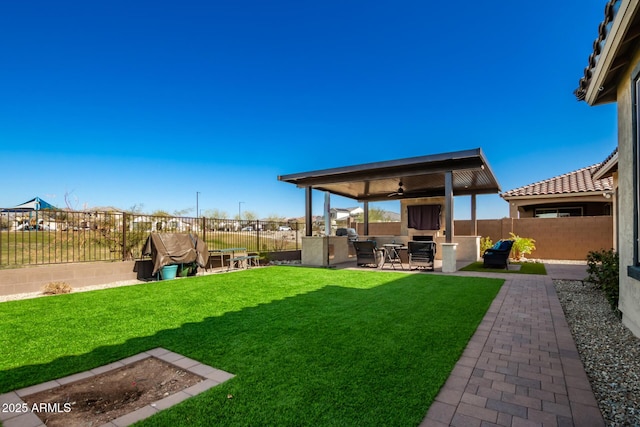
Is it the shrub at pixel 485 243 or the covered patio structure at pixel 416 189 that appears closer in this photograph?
the covered patio structure at pixel 416 189

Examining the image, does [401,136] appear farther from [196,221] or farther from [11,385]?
[11,385]

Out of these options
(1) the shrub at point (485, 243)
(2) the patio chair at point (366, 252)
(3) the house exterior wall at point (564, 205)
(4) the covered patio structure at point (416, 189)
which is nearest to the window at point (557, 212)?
(3) the house exterior wall at point (564, 205)

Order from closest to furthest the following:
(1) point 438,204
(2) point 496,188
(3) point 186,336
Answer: (3) point 186,336
(2) point 496,188
(1) point 438,204

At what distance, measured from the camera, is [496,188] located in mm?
12984

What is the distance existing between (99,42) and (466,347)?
41.8ft

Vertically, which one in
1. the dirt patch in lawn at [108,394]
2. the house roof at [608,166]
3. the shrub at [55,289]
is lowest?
the shrub at [55,289]

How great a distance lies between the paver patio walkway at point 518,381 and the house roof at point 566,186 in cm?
1189

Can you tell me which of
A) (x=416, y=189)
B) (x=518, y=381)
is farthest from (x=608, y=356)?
(x=416, y=189)

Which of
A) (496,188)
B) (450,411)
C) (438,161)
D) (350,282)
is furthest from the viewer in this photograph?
(496,188)

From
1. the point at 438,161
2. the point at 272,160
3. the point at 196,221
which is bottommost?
the point at 196,221

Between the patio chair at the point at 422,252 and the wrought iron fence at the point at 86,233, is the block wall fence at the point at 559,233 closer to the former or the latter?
the patio chair at the point at 422,252

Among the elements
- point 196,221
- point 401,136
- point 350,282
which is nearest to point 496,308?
point 350,282

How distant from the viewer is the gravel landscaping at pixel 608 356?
7.24 ft

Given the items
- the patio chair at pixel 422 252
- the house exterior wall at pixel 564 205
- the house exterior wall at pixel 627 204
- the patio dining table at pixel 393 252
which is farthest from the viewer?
the house exterior wall at pixel 564 205
